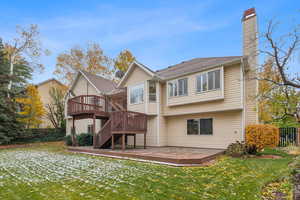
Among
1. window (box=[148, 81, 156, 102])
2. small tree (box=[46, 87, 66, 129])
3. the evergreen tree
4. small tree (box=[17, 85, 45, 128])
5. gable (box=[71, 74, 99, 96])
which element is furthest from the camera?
small tree (box=[46, 87, 66, 129])

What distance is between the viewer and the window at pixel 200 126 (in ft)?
38.5

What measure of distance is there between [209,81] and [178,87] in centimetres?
222

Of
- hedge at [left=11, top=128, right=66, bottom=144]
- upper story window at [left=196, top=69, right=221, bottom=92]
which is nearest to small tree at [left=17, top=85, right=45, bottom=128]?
hedge at [left=11, top=128, right=66, bottom=144]

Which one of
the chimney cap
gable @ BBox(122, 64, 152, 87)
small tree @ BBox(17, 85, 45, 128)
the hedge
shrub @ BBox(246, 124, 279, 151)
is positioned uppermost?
the chimney cap

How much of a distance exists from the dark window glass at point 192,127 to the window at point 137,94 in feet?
12.1

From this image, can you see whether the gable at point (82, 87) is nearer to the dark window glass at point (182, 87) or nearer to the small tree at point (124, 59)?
the small tree at point (124, 59)

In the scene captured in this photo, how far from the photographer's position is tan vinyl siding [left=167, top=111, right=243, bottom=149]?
10688mm

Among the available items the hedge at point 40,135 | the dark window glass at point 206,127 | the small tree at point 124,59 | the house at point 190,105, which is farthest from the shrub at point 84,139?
the small tree at point 124,59

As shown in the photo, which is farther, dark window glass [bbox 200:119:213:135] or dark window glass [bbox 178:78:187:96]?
dark window glass [bbox 178:78:187:96]

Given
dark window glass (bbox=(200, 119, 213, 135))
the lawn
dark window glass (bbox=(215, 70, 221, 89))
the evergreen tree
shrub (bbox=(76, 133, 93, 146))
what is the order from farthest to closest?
the evergreen tree, shrub (bbox=(76, 133, 93, 146)), dark window glass (bbox=(200, 119, 213, 135)), dark window glass (bbox=(215, 70, 221, 89)), the lawn

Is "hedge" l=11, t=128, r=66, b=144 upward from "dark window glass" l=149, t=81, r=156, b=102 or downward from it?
downward

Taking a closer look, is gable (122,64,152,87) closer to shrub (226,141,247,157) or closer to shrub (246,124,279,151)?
shrub (226,141,247,157)

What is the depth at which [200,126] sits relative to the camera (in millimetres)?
12141

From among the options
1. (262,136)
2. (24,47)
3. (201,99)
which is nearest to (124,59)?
(24,47)
